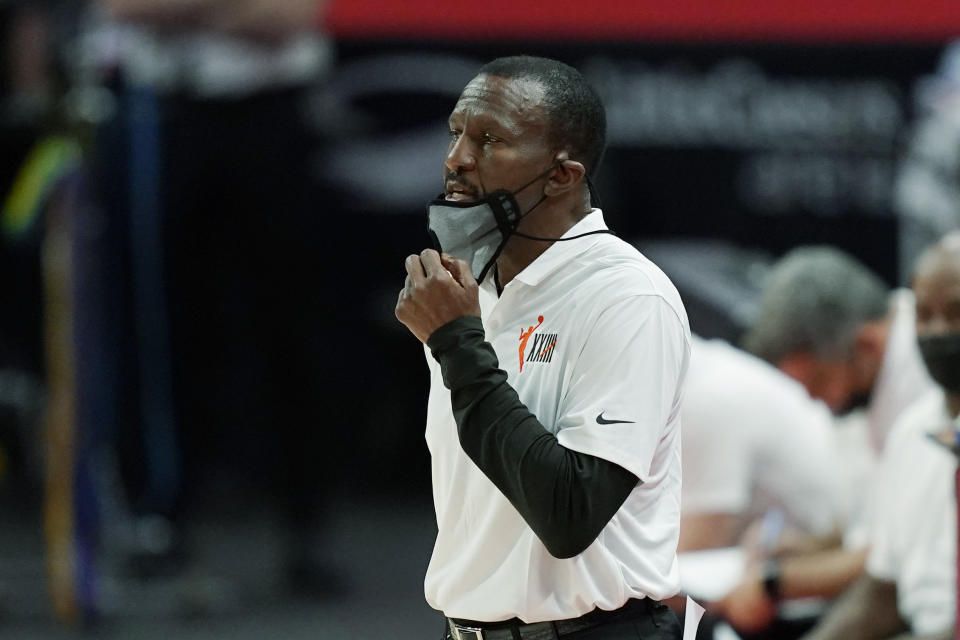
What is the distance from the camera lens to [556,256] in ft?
7.43

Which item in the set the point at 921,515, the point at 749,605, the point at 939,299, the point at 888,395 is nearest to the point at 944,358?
the point at 939,299

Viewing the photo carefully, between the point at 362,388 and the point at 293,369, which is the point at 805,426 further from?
the point at 362,388

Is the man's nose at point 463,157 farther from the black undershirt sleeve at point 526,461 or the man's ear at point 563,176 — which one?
the black undershirt sleeve at point 526,461

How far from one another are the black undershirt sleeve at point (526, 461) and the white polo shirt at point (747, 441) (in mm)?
1917

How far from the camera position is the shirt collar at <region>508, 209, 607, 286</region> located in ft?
7.39

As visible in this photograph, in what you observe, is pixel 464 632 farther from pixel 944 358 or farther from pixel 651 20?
pixel 651 20

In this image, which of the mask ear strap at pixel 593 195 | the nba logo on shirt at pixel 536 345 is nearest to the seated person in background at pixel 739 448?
the mask ear strap at pixel 593 195

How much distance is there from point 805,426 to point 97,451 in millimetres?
3170

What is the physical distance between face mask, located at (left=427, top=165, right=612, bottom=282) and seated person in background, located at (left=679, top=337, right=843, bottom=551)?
5.76ft

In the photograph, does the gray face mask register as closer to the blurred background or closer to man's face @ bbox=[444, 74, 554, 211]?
man's face @ bbox=[444, 74, 554, 211]

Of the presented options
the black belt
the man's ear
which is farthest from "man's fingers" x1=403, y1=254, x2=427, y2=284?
the black belt

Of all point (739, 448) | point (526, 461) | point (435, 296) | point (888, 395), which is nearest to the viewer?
point (526, 461)

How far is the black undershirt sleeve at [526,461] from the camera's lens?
6.63ft

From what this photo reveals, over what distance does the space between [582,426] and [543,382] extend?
0.43 feet
